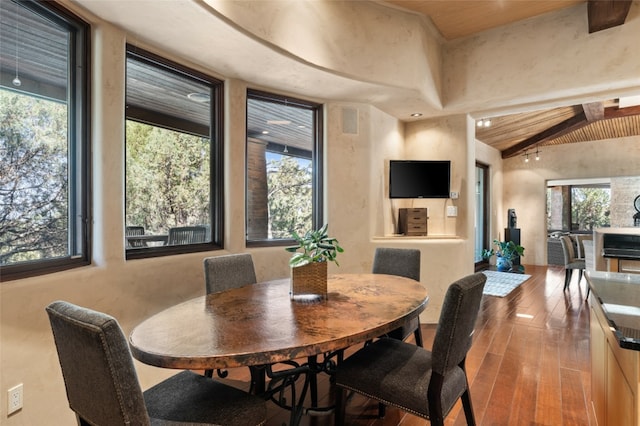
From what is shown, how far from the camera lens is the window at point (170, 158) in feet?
7.89

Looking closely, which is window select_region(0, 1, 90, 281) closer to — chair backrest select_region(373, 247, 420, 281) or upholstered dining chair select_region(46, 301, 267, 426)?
upholstered dining chair select_region(46, 301, 267, 426)

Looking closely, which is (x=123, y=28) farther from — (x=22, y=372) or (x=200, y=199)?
(x=22, y=372)

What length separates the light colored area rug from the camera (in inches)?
210

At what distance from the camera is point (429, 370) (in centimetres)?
162

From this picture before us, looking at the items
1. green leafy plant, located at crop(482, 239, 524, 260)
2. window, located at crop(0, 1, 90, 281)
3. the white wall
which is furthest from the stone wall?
window, located at crop(0, 1, 90, 281)

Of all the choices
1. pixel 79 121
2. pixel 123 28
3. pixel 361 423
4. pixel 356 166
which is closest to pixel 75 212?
pixel 79 121

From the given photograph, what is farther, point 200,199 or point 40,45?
point 200,199

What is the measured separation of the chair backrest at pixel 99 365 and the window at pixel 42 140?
96 centimetres

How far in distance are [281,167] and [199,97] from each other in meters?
1.04

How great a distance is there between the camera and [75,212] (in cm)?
205

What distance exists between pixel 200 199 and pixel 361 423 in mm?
2116

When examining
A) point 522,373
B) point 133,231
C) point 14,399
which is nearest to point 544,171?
point 522,373

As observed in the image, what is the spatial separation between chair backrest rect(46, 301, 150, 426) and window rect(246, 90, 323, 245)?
84.0 inches

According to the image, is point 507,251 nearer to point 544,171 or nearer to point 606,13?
point 544,171
